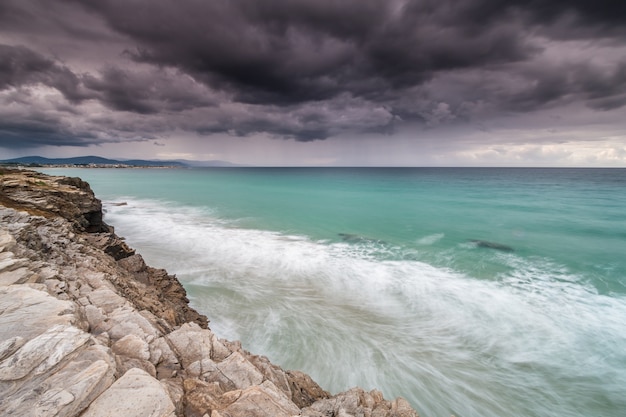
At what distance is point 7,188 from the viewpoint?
10.6 metres

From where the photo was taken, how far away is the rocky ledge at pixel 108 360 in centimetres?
326

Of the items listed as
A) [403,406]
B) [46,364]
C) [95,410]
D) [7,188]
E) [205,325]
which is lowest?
[205,325]

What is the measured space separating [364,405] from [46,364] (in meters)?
5.01

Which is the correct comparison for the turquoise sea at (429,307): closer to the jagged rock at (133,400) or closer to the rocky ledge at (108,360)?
the rocky ledge at (108,360)

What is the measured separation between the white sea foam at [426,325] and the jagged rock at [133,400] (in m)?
5.58

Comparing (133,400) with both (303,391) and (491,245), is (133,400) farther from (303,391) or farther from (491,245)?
(491,245)

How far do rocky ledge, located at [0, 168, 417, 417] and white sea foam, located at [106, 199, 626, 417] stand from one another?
3005 millimetres

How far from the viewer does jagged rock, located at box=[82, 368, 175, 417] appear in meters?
3.14

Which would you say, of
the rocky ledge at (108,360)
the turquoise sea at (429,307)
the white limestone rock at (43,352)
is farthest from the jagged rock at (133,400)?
the turquoise sea at (429,307)

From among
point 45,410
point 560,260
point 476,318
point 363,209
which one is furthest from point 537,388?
point 363,209

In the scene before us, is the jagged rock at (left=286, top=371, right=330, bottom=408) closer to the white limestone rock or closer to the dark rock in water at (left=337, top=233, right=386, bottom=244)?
the white limestone rock

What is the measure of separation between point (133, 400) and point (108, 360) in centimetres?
81

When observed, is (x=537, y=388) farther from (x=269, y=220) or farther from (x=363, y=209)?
(x=363, y=209)

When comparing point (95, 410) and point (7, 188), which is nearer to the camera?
point (95, 410)
